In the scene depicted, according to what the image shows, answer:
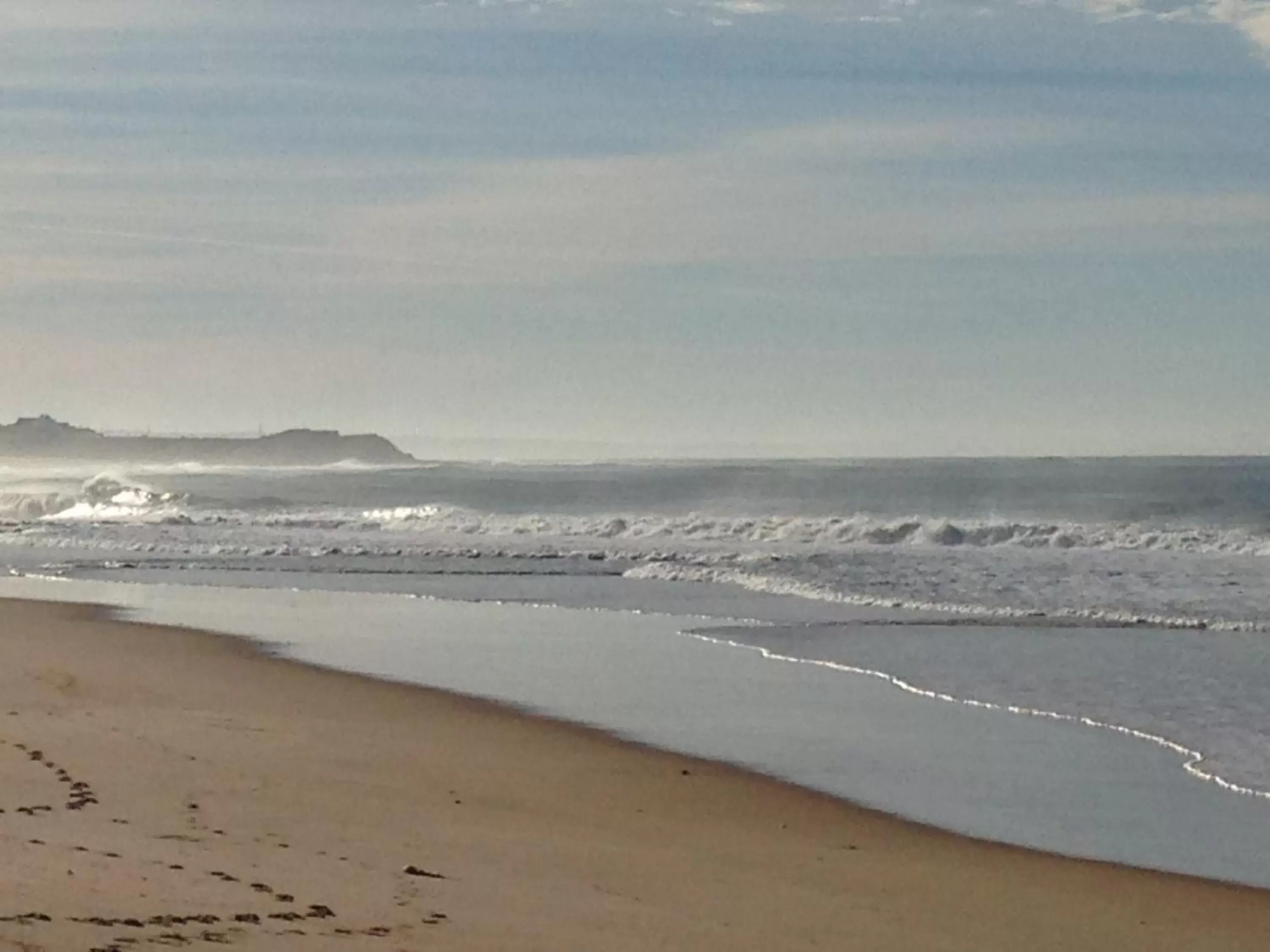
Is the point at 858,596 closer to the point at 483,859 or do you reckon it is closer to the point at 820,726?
the point at 820,726

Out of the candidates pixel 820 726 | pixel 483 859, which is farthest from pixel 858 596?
pixel 483 859

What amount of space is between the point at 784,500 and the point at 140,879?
51.8 m

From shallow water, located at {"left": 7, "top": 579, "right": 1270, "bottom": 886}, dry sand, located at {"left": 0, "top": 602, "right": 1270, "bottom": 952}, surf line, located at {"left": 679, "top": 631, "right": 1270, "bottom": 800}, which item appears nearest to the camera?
dry sand, located at {"left": 0, "top": 602, "right": 1270, "bottom": 952}

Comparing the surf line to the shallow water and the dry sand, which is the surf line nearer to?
the shallow water

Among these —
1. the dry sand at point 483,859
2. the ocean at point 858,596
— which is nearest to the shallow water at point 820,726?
the ocean at point 858,596

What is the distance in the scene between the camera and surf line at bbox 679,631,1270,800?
9.23 m

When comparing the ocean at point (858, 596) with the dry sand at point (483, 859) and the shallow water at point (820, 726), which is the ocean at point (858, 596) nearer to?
the shallow water at point (820, 726)

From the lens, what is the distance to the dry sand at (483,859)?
224 inches

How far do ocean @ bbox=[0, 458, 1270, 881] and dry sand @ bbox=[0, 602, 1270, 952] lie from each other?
0.68 m

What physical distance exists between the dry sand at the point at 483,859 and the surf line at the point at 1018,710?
2.13 m

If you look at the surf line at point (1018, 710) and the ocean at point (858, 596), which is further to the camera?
the ocean at point (858, 596)

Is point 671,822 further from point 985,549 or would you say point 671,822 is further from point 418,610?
point 985,549

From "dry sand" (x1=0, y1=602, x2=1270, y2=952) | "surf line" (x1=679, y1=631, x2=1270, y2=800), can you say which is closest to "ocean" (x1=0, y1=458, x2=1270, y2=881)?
"surf line" (x1=679, y1=631, x2=1270, y2=800)

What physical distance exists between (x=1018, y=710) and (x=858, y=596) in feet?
31.8
